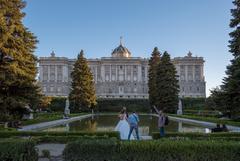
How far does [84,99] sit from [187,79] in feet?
178

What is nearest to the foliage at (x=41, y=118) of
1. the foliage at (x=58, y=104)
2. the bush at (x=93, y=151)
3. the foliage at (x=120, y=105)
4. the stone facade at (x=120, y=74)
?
the bush at (x=93, y=151)

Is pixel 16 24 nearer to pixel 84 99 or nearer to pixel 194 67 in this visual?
pixel 84 99

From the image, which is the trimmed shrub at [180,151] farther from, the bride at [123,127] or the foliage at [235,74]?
the foliage at [235,74]

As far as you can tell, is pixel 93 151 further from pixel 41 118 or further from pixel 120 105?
pixel 120 105

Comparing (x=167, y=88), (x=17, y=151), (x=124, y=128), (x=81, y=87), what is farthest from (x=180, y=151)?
(x=81, y=87)

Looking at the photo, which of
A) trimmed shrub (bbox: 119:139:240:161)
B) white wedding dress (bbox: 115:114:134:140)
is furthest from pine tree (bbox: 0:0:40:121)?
trimmed shrub (bbox: 119:139:240:161)

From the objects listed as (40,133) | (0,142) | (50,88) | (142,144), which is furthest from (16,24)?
(50,88)

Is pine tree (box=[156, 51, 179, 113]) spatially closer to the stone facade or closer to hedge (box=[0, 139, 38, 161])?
hedge (box=[0, 139, 38, 161])

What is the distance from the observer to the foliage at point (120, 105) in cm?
5881

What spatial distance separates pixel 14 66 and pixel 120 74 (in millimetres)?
73541

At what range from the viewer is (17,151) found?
736cm

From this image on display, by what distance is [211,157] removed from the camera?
292 inches

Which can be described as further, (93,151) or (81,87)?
(81,87)

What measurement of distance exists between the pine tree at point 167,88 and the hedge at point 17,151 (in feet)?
110
